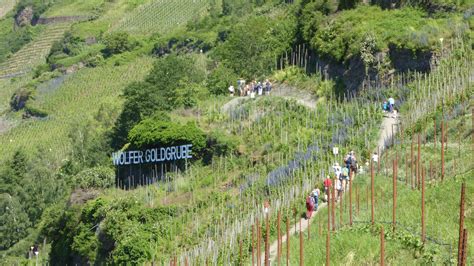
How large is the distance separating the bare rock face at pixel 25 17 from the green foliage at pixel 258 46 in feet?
367

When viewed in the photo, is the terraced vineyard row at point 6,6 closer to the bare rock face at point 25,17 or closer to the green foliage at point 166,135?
the bare rock face at point 25,17

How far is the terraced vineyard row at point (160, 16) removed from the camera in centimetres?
11562

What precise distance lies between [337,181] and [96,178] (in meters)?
18.3

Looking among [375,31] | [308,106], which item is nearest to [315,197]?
[308,106]

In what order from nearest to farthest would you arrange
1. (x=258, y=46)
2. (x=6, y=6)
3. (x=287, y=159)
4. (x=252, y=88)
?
(x=287, y=159) < (x=252, y=88) < (x=258, y=46) < (x=6, y=6)

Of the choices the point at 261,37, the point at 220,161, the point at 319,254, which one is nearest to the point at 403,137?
the point at 220,161

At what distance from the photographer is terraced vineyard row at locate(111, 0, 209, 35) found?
116 m

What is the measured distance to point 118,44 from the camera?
104 metres

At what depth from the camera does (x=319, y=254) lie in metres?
20.8

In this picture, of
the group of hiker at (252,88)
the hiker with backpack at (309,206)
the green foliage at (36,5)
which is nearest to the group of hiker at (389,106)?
the group of hiker at (252,88)

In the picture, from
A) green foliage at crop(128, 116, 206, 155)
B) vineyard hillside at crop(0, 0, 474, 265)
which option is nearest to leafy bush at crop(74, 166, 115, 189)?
vineyard hillside at crop(0, 0, 474, 265)

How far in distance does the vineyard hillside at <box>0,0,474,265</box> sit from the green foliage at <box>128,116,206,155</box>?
10 cm

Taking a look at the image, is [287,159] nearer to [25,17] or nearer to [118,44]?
[118,44]

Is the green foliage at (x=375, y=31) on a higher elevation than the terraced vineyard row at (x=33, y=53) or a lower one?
higher
